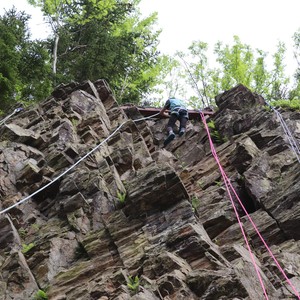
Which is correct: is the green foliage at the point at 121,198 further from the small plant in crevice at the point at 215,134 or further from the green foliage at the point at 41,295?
the small plant in crevice at the point at 215,134

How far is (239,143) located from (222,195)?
2.30 m

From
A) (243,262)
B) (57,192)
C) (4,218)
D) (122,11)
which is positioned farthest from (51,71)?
(243,262)

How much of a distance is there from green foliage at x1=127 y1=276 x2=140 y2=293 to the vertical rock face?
0.02 metres

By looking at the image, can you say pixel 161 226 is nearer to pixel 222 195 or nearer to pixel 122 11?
pixel 222 195

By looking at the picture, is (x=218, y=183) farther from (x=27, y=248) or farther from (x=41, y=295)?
(x=41, y=295)

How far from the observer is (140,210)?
866 cm

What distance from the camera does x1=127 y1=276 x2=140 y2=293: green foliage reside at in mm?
6812

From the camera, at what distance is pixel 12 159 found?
11094 millimetres

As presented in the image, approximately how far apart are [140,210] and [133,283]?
183 cm

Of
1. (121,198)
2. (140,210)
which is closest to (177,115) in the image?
(121,198)

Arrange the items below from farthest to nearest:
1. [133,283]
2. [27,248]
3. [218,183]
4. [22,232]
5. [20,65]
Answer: [20,65]
[218,183]
[22,232]
[27,248]
[133,283]

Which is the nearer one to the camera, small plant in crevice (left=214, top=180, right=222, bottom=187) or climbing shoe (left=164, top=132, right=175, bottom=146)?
small plant in crevice (left=214, top=180, right=222, bottom=187)

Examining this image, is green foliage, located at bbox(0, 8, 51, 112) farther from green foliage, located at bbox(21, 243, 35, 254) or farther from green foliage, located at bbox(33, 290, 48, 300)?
green foliage, located at bbox(33, 290, 48, 300)

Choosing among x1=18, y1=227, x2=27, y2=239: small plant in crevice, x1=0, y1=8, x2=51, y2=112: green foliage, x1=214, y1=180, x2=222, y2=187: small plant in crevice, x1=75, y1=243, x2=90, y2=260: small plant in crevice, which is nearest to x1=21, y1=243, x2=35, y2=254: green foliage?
x1=18, y1=227, x2=27, y2=239: small plant in crevice
